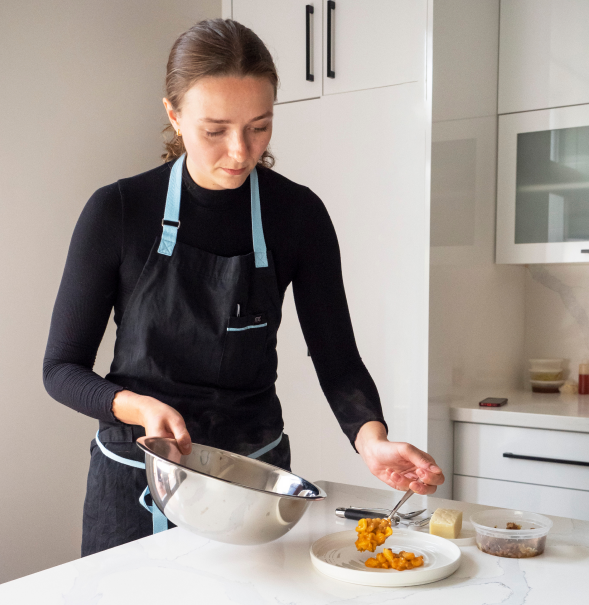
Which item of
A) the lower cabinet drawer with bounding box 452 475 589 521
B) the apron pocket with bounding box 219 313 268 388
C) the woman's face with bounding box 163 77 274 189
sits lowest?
the lower cabinet drawer with bounding box 452 475 589 521

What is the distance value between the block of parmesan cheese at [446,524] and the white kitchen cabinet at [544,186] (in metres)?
1.60

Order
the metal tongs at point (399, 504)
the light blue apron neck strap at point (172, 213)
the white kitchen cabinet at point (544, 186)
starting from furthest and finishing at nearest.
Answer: the white kitchen cabinet at point (544, 186)
the light blue apron neck strap at point (172, 213)
the metal tongs at point (399, 504)

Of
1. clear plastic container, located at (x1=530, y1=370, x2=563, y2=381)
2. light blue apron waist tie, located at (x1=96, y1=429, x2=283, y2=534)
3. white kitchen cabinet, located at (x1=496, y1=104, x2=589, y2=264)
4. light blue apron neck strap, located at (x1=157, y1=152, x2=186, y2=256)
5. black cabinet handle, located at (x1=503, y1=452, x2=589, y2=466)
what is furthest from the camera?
clear plastic container, located at (x1=530, y1=370, x2=563, y2=381)

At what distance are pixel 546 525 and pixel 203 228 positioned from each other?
29.0 inches

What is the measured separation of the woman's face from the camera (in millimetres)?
1107

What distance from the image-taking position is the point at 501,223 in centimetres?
254

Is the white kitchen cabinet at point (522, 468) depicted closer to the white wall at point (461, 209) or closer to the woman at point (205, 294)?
the white wall at point (461, 209)

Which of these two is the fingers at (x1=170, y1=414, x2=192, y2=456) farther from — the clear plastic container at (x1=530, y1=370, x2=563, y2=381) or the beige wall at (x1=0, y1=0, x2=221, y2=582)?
the clear plastic container at (x1=530, y1=370, x2=563, y2=381)

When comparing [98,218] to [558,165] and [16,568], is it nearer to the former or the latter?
[16,568]

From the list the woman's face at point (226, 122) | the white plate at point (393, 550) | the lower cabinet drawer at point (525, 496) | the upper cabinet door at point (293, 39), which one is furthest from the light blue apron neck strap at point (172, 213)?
the lower cabinet drawer at point (525, 496)

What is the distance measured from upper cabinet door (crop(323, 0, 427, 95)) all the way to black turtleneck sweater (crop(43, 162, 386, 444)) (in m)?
1.11

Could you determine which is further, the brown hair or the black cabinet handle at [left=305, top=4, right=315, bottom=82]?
the black cabinet handle at [left=305, top=4, right=315, bottom=82]

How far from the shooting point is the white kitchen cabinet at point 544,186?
239cm

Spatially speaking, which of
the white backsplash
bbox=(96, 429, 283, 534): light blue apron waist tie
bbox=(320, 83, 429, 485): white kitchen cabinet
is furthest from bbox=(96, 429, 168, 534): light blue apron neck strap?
the white backsplash
